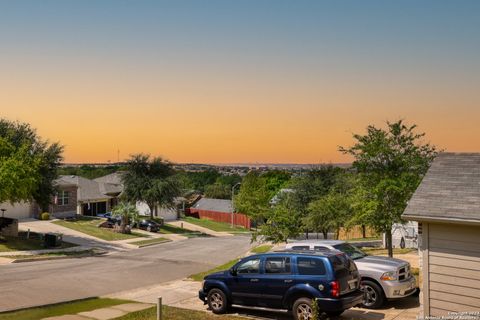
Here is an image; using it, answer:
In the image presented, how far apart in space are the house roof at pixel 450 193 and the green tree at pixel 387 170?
26.5 feet

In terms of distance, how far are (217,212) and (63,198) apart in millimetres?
39393

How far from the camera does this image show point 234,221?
9219 cm

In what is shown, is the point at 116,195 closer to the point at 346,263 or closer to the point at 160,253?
the point at 160,253

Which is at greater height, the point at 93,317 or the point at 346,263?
the point at 346,263

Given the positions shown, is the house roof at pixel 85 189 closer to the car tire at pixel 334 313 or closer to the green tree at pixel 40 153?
the green tree at pixel 40 153

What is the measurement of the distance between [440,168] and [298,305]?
561cm

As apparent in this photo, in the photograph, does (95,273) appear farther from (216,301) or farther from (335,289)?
(335,289)

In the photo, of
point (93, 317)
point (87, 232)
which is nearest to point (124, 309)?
point (93, 317)

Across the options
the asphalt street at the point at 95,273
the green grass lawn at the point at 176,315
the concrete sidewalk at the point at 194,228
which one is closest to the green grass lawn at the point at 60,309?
the asphalt street at the point at 95,273

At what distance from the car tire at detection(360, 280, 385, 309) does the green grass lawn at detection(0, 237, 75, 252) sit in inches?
1083

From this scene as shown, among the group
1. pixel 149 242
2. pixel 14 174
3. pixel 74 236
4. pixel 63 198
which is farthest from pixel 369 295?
pixel 63 198

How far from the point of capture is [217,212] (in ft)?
312

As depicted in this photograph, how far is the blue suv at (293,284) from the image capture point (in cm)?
1288

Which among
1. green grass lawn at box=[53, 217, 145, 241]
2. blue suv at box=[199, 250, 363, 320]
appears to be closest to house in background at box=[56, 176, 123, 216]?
green grass lawn at box=[53, 217, 145, 241]
